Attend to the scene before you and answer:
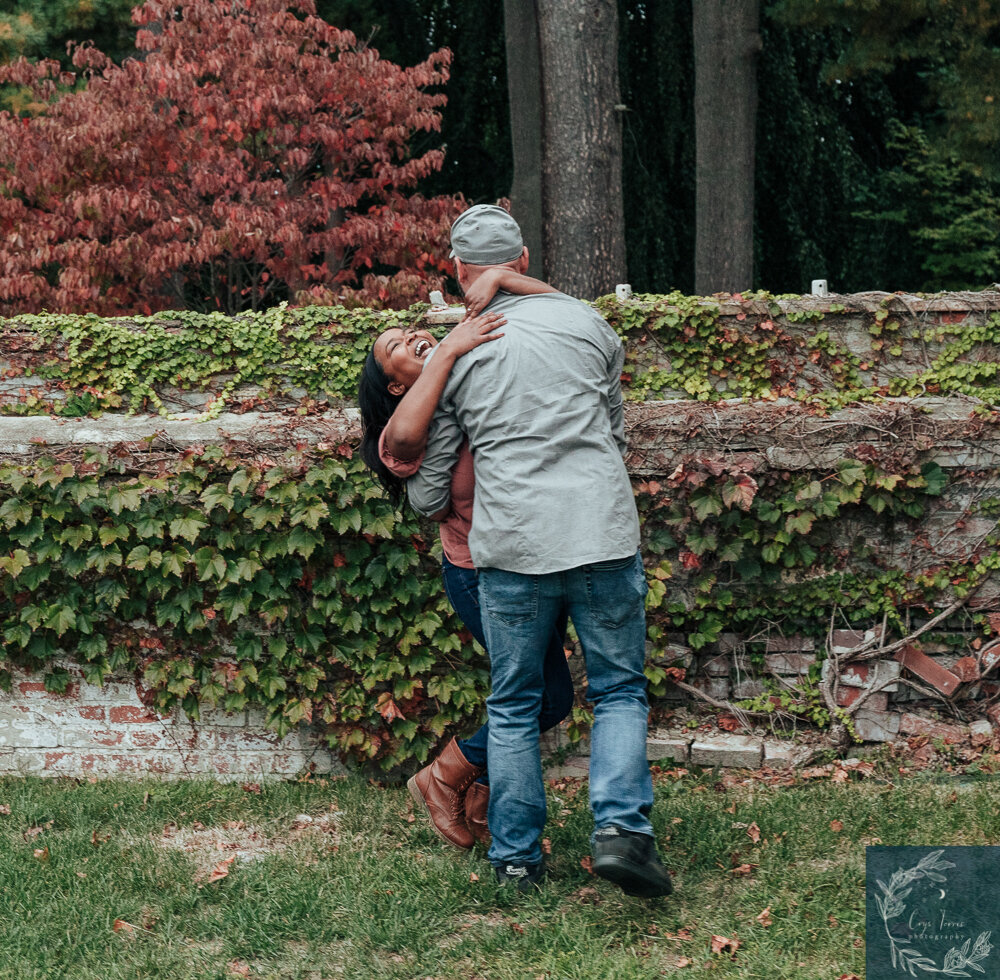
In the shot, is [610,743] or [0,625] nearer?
[610,743]

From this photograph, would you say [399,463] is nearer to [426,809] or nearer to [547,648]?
[547,648]

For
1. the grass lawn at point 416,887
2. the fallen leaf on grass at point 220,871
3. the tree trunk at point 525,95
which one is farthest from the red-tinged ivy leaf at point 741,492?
the tree trunk at point 525,95

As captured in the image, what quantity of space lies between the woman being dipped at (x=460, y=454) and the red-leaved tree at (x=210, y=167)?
5307 mm

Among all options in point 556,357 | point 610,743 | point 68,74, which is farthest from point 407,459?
point 68,74

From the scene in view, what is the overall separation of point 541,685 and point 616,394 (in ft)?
2.85

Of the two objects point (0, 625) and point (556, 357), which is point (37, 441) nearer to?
point (0, 625)

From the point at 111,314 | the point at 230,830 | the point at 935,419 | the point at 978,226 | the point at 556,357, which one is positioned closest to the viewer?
the point at 556,357

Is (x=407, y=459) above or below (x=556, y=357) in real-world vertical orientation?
below

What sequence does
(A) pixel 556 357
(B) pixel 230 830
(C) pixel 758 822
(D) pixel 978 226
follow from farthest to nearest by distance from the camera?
(D) pixel 978 226 < (B) pixel 230 830 < (C) pixel 758 822 < (A) pixel 556 357

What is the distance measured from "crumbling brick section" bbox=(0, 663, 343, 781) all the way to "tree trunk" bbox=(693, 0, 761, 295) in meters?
7.02

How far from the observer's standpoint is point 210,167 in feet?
29.2

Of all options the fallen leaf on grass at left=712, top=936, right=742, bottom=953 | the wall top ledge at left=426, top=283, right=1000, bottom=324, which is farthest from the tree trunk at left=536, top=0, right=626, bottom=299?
the fallen leaf on grass at left=712, top=936, right=742, bottom=953

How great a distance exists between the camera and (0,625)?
4.52 m

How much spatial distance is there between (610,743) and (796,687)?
5.52 feet
